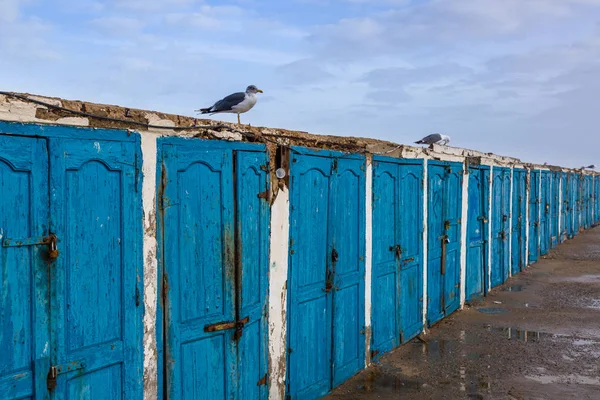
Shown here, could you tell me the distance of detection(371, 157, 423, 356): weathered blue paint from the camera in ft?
25.2

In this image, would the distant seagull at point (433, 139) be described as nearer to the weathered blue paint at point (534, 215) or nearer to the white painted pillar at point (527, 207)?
the white painted pillar at point (527, 207)

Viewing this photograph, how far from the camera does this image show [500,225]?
544 inches

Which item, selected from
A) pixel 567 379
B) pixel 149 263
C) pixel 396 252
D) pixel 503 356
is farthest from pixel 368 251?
pixel 149 263

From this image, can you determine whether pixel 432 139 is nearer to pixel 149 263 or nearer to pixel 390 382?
pixel 390 382

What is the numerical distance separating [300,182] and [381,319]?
2.82m

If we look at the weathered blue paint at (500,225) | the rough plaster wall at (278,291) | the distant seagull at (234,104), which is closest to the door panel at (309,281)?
the rough plaster wall at (278,291)

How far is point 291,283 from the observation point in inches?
231

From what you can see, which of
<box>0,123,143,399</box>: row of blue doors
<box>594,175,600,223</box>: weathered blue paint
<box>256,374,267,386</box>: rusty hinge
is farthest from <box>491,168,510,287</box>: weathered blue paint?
<box>594,175,600,223</box>: weathered blue paint

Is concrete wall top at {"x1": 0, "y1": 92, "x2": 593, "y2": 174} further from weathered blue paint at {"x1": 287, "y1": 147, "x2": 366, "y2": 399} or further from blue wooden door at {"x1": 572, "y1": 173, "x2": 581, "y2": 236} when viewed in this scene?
blue wooden door at {"x1": 572, "y1": 173, "x2": 581, "y2": 236}

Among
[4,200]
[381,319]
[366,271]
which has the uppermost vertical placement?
[4,200]

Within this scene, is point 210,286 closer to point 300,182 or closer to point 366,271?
point 300,182

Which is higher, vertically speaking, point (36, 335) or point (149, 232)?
point (149, 232)

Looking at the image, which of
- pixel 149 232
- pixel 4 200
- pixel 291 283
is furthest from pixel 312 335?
pixel 4 200

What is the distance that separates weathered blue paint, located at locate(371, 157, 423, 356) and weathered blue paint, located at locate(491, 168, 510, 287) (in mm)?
4885
